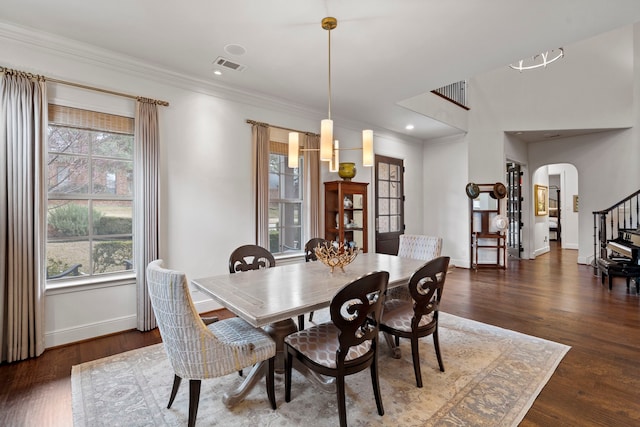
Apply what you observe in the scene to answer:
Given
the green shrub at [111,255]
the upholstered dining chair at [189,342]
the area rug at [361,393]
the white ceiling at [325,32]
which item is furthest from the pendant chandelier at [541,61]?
the green shrub at [111,255]

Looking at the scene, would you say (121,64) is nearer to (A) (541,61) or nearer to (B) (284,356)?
(B) (284,356)

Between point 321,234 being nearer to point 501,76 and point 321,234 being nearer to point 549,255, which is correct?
point 501,76

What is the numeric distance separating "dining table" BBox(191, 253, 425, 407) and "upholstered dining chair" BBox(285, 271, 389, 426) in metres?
0.20

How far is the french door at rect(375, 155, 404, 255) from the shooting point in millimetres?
6027

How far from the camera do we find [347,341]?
5.60 feet

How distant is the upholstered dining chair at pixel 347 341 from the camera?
1.65 m

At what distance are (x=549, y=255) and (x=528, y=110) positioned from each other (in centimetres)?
400

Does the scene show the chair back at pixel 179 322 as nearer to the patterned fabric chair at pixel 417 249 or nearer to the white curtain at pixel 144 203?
the white curtain at pixel 144 203

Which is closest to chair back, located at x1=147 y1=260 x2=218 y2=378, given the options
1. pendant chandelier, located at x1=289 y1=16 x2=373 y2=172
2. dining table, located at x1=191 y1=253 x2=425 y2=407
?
dining table, located at x1=191 y1=253 x2=425 y2=407

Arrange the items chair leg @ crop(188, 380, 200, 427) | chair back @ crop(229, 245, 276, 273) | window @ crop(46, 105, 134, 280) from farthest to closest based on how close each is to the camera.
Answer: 1. window @ crop(46, 105, 134, 280)
2. chair back @ crop(229, 245, 276, 273)
3. chair leg @ crop(188, 380, 200, 427)

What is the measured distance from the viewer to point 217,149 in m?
3.82

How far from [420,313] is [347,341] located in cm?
74

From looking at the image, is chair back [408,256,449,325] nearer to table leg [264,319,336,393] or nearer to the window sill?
table leg [264,319,336,393]

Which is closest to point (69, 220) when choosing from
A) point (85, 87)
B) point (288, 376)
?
point (85, 87)
